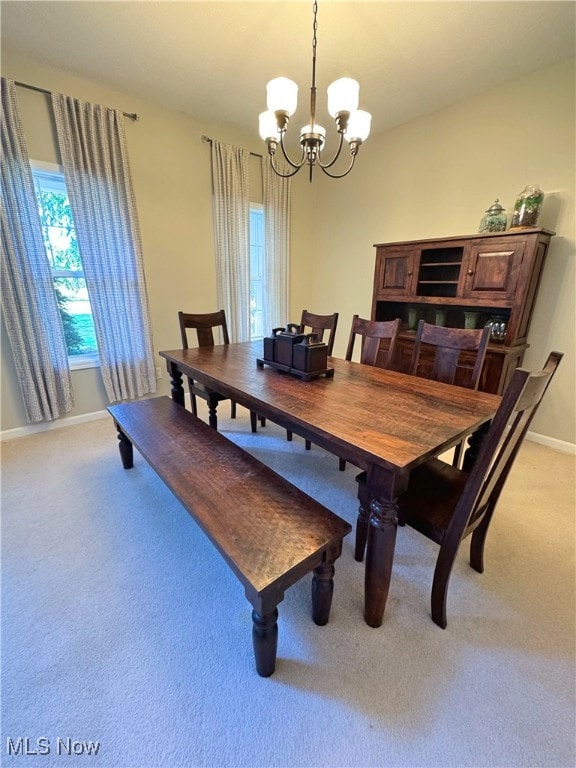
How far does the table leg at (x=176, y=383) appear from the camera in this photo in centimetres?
228

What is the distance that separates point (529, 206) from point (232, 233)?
269 centimetres

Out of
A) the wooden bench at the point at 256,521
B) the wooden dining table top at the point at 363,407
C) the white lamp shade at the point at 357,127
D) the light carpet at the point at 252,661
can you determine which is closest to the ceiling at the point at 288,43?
the white lamp shade at the point at 357,127

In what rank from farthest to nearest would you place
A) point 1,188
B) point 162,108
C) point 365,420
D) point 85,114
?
point 162,108 < point 85,114 < point 1,188 < point 365,420

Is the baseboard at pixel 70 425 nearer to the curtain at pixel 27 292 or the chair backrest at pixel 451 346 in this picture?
the curtain at pixel 27 292

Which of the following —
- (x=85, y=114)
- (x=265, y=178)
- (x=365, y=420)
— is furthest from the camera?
(x=265, y=178)

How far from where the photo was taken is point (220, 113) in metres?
2.96

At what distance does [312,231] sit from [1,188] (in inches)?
127

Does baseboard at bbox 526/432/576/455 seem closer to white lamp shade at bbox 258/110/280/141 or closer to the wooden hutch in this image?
the wooden hutch

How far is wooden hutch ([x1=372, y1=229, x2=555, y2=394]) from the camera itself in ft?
7.53

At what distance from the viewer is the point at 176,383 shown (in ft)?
7.62

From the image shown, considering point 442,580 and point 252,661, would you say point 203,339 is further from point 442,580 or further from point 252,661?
point 442,580

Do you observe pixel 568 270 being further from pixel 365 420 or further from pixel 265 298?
pixel 265 298

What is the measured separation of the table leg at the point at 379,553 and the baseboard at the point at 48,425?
289cm

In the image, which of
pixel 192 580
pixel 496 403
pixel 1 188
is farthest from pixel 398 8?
pixel 192 580
